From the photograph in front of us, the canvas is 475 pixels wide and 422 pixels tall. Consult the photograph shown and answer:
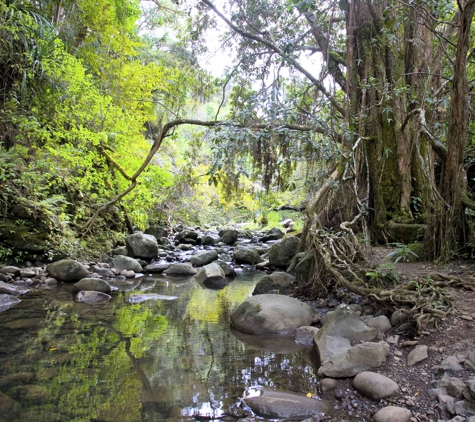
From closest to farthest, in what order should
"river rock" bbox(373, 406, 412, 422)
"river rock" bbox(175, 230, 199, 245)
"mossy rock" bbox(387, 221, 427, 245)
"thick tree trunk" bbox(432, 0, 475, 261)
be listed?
"river rock" bbox(373, 406, 412, 422) → "thick tree trunk" bbox(432, 0, 475, 261) → "mossy rock" bbox(387, 221, 427, 245) → "river rock" bbox(175, 230, 199, 245)

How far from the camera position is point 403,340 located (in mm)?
3148

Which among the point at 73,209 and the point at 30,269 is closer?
the point at 30,269

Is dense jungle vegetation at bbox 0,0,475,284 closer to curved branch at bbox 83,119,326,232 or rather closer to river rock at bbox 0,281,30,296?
curved branch at bbox 83,119,326,232

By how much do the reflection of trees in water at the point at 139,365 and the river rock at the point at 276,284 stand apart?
1.26 metres

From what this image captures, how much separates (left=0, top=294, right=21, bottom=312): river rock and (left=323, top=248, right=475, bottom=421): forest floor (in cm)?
406

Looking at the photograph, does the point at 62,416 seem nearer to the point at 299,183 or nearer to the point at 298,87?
the point at 298,87

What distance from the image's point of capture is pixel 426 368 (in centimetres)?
268

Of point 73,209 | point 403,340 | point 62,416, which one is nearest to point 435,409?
point 403,340

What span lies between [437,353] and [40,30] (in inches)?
291

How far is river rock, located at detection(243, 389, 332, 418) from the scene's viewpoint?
7.82ft

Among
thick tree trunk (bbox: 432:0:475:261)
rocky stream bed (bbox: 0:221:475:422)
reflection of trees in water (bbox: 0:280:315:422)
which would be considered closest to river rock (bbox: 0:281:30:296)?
rocky stream bed (bbox: 0:221:475:422)

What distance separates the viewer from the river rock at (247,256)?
370 inches

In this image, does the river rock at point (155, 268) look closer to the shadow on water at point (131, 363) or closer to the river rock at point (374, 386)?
the shadow on water at point (131, 363)

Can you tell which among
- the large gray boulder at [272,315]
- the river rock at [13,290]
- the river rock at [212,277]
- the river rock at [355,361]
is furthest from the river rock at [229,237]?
the river rock at [355,361]
